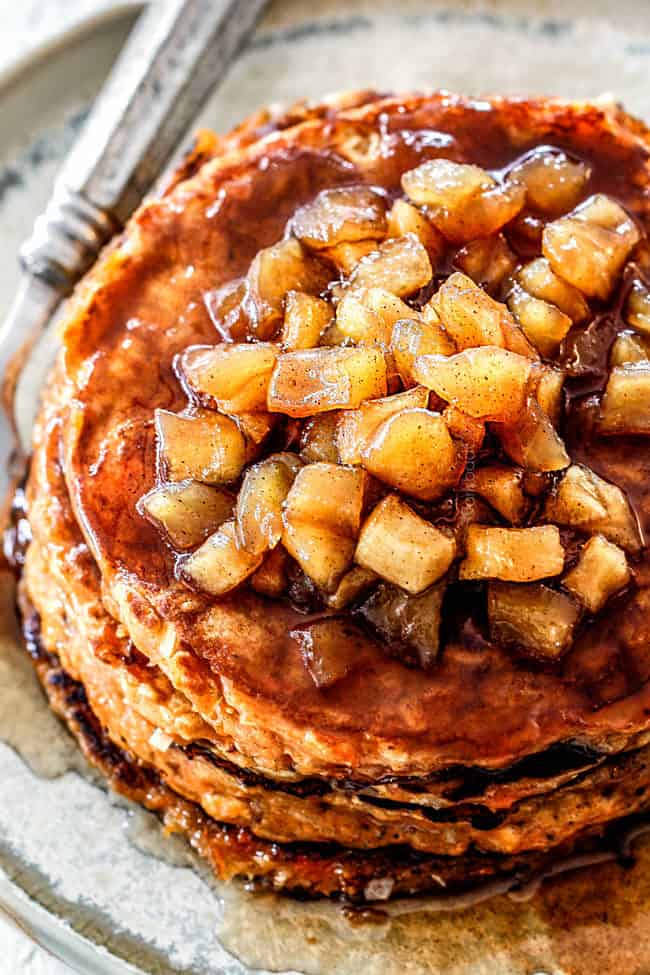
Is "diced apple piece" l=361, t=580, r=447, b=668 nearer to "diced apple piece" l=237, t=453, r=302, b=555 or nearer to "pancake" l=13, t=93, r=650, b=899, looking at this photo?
"pancake" l=13, t=93, r=650, b=899

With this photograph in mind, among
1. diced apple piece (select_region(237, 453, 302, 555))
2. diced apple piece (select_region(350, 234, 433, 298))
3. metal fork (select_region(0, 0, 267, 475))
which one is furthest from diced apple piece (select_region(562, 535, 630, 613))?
metal fork (select_region(0, 0, 267, 475))

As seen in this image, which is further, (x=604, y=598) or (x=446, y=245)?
(x=446, y=245)

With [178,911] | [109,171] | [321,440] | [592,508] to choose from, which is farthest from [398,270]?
[178,911]

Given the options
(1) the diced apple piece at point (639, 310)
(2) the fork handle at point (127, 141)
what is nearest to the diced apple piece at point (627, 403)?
(1) the diced apple piece at point (639, 310)

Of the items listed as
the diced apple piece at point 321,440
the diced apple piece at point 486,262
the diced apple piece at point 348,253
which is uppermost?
the diced apple piece at point 486,262

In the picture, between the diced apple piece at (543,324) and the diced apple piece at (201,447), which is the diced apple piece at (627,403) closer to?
the diced apple piece at (543,324)

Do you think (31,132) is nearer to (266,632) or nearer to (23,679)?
(23,679)

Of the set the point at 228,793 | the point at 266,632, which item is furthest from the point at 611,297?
the point at 228,793
